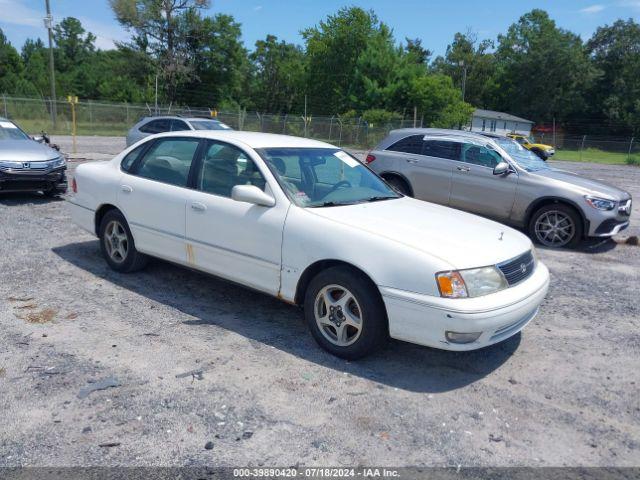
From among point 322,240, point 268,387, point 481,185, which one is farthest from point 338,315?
point 481,185

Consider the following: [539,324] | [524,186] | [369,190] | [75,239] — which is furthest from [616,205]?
[75,239]

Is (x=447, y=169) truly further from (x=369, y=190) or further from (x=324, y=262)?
(x=324, y=262)

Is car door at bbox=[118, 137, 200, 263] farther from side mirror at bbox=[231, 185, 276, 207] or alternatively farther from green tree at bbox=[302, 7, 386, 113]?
green tree at bbox=[302, 7, 386, 113]

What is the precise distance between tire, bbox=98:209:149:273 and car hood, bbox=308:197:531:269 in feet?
7.58

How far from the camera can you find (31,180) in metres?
9.38

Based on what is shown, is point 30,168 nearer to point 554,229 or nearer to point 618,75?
point 554,229

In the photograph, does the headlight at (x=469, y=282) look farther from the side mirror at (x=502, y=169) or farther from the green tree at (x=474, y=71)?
the green tree at (x=474, y=71)

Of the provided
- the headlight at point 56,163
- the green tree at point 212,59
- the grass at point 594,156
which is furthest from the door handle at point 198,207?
the green tree at point 212,59

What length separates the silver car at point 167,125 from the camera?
50.5 feet

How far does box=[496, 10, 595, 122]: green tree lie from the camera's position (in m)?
71.2

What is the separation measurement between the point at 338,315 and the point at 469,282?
99cm

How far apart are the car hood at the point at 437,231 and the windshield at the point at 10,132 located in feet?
27.5

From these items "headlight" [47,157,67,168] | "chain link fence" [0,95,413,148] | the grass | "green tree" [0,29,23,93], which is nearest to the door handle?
"headlight" [47,157,67,168]

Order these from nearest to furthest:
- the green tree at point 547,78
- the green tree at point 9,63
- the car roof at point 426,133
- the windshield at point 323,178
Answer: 1. the windshield at point 323,178
2. the car roof at point 426,133
3. the green tree at point 9,63
4. the green tree at point 547,78
